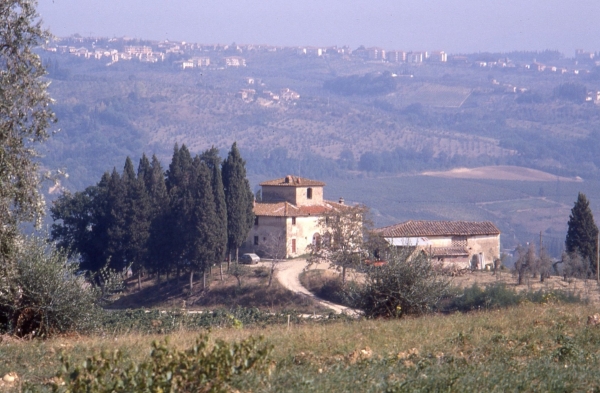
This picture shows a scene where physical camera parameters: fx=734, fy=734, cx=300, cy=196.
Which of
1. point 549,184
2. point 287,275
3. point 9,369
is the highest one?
point 9,369

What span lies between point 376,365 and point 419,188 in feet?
419

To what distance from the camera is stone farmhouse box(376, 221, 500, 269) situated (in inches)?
1732

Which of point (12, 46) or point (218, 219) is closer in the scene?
point (12, 46)

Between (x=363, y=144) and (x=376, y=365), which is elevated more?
(x=376, y=365)

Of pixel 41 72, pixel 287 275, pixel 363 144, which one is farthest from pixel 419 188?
pixel 41 72

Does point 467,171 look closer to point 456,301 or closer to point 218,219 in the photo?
point 218,219

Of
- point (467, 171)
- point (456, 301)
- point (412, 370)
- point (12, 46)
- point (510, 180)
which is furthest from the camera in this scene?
point (467, 171)

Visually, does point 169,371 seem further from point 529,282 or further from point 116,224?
point 116,224

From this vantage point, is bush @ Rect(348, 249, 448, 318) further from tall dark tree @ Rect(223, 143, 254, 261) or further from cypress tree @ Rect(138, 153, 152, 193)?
cypress tree @ Rect(138, 153, 152, 193)

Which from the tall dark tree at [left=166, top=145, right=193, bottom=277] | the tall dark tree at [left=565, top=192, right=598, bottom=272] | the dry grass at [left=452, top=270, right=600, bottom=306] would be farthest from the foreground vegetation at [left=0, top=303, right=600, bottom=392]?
the tall dark tree at [left=565, top=192, right=598, bottom=272]

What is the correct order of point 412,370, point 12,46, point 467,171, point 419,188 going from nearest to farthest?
point 412,370
point 12,46
point 419,188
point 467,171

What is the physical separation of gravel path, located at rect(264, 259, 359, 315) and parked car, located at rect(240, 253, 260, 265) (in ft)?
2.55

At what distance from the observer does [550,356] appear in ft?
28.0

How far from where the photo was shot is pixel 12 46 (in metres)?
10.5
